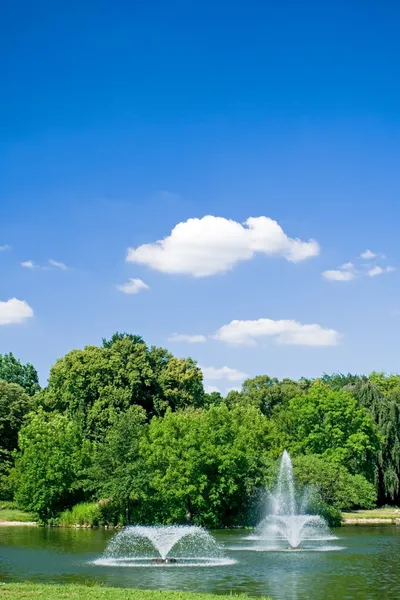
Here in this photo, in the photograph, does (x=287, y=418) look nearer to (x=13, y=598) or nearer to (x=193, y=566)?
(x=193, y=566)

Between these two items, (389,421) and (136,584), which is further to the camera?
(389,421)

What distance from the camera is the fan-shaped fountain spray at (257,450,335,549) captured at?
1533 inches

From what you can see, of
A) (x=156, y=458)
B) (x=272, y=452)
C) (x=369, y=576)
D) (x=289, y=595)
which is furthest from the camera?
(x=272, y=452)

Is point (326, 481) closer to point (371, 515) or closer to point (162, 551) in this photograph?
point (371, 515)

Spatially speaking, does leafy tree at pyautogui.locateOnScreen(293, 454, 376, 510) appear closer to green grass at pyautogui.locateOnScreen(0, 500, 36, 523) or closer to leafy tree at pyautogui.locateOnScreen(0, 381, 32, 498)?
green grass at pyautogui.locateOnScreen(0, 500, 36, 523)

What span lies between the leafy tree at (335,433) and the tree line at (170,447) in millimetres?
93

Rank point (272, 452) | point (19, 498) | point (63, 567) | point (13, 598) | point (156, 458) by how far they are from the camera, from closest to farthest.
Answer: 1. point (13, 598)
2. point (63, 567)
3. point (156, 458)
4. point (19, 498)
5. point (272, 452)

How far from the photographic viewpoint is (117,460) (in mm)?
49406

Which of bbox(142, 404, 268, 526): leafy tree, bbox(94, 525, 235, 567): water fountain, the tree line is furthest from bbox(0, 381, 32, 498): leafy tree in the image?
bbox(94, 525, 235, 567): water fountain

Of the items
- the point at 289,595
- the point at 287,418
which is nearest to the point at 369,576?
the point at 289,595

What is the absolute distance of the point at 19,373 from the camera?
9562 centimetres

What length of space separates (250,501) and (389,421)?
19.5 meters

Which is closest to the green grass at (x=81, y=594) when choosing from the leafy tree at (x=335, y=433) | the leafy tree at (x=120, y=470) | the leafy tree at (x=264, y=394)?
the leafy tree at (x=120, y=470)

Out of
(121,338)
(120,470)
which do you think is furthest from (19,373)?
(120,470)
